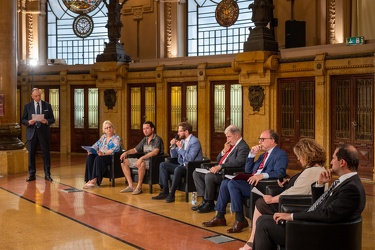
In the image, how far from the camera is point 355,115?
11.1 m

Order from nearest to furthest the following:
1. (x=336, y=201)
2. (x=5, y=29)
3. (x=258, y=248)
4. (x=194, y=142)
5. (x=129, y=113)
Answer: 1. (x=336, y=201)
2. (x=258, y=248)
3. (x=194, y=142)
4. (x=5, y=29)
5. (x=129, y=113)

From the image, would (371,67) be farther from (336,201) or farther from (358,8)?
(336,201)

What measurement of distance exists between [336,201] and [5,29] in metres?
8.86

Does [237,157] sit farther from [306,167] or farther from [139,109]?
[139,109]

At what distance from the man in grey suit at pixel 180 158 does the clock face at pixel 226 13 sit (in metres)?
7.84

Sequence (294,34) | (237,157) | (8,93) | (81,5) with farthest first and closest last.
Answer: (81,5), (294,34), (8,93), (237,157)

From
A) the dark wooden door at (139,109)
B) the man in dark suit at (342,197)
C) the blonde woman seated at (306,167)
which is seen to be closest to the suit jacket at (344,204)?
the man in dark suit at (342,197)

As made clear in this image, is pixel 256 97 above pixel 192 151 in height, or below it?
above

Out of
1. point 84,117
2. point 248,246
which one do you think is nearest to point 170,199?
point 248,246

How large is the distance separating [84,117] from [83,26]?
347 cm

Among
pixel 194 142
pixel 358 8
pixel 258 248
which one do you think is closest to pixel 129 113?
pixel 358 8

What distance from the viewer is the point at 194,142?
27.3 feet

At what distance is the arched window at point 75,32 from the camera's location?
18.4 meters

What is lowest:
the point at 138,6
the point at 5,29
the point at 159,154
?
the point at 159,154
